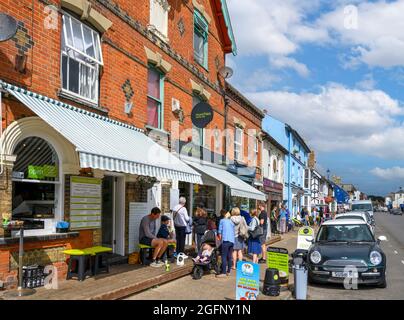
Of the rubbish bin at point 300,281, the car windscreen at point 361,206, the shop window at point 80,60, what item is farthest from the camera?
the car windscreen at point 361,206

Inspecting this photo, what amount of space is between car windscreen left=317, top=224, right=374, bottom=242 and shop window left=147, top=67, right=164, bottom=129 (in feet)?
19.1

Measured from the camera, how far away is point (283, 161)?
35.5 m

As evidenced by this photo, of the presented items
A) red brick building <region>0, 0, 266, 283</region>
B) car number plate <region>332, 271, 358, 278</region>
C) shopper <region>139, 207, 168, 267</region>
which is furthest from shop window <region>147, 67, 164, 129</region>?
car number plate <region>332, 271, 358, 278</region>

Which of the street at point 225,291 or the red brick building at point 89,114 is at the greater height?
the red brick building at point 89,114

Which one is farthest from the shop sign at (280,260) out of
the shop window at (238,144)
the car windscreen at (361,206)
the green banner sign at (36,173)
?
the car windscreen at (361,206)

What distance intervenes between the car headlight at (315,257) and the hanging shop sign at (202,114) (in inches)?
249

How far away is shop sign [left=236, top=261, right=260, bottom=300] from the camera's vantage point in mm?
7875

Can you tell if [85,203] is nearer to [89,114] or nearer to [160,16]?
[89,114]

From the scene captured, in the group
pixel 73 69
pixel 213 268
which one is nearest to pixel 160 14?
pixel 73 69

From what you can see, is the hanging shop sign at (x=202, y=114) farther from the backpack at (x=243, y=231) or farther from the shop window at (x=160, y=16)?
the backpack at (x=243, y=231)

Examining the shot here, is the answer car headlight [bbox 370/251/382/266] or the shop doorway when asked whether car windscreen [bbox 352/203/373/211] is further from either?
the shop doorway

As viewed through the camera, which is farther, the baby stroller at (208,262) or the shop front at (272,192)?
the shop front at (272,192)

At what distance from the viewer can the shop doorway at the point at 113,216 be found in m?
11.5

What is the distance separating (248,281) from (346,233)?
472cm
